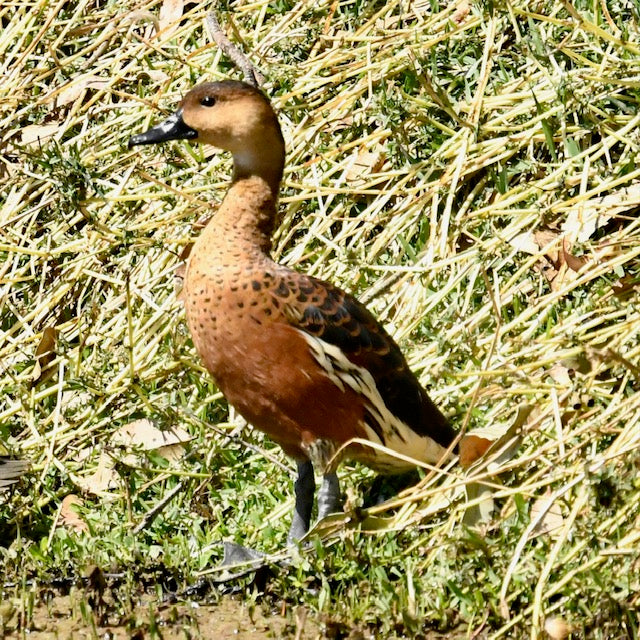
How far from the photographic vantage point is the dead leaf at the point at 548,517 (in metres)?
4.16

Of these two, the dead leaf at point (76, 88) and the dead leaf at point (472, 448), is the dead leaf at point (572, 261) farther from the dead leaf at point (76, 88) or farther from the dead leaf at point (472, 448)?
the dead leaf at point (76, 88)

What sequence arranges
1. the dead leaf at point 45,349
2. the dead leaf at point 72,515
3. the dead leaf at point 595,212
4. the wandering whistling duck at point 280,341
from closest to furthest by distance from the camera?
the wandering whistling duck at point 280,341, the dead leaf at point 72,515, the dead leaf at point 595,212, the dead leaf at point 45,349

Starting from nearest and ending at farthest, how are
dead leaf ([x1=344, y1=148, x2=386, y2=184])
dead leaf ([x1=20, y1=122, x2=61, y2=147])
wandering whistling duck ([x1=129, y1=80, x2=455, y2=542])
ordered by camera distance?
wandering whistling duck ([x1=129, y1=80, x2=455, y2=542])
dead leaf ([x1=344, y1=148, x2=386, y2=184])
dead leaf ([x1=20, y1=122, x2=61, y2=147])

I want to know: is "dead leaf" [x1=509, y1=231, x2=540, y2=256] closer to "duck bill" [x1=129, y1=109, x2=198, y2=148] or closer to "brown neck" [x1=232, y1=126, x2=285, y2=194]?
"brown neck" [x1=232, y1=126, x2=285, y2=194]

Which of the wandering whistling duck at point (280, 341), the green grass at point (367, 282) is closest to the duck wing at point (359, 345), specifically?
Result: the wandering whistling duck at point (280, 341)

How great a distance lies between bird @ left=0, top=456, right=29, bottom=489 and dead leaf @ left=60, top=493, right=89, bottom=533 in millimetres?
207

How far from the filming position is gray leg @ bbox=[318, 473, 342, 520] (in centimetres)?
464

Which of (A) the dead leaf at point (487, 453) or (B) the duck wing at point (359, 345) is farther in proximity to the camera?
(B) the duck wing at point (359, 345)

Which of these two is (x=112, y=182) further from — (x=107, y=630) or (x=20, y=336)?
(x=107, y=630)

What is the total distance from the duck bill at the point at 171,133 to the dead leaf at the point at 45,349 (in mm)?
1087

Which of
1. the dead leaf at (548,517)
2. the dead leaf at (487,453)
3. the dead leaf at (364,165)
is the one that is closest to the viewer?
the dead leaf at (548,517)

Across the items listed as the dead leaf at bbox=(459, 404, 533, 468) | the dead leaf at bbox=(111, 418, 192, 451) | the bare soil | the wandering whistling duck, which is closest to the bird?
the dead leaf at bbox=(111, 418, 192, 451)

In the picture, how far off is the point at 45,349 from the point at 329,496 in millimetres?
1635

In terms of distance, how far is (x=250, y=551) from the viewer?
452 cm
